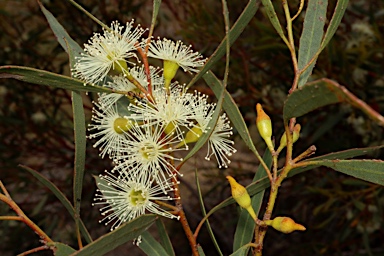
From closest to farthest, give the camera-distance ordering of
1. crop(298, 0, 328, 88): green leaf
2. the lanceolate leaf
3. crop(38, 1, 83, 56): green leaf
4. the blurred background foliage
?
the lanceolate leaf
crop(298, 0, 328, 88): green leaf
crop(38, 1, 83, 56): green leaf
the blurred background foliage

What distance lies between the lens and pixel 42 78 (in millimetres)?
696

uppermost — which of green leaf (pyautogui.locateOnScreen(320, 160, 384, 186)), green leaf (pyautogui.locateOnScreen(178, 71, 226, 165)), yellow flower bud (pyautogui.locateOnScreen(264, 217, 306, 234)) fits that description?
green leaf (pyautogui.locateOnScreen(178, 71, 226, 165))

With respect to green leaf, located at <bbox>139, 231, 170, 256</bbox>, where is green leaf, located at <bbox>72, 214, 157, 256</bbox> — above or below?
below

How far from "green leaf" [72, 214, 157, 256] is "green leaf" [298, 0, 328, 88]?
259mm

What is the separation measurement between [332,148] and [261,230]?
55.9 inches

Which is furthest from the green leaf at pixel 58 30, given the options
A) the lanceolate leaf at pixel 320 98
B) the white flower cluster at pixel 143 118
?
the lanceolate leaf at pixel 320 98

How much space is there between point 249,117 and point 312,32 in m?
1.51

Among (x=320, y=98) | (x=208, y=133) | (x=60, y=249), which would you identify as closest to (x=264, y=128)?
(x=208, y=133)

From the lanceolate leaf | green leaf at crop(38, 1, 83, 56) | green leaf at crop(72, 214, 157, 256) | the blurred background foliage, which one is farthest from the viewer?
the blurred background foliage

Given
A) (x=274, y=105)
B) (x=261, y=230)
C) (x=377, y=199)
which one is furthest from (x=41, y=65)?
(x=261, y=230)

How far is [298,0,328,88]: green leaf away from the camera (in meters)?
0.75

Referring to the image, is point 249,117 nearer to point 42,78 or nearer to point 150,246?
point 150,246

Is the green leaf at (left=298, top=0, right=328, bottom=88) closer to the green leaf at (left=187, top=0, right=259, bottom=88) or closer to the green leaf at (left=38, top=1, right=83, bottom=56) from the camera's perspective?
the green leaf at (left=187, top=0, right=259, bottom=88)

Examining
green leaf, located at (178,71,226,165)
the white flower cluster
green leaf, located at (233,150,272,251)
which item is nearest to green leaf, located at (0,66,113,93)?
the white flower cluster
